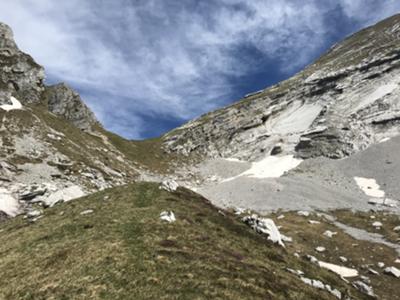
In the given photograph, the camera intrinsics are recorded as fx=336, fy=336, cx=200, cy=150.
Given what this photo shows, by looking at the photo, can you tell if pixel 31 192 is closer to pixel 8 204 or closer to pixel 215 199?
pixel 8 204

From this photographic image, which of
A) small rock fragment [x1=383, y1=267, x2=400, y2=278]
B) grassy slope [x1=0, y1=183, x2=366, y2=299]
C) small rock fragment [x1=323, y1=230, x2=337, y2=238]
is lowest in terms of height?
grassy slope [x1=0, y1=183, x2=366, y2=299]

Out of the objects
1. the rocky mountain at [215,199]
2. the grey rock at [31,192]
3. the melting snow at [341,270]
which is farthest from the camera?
the grey rock at [31,192]

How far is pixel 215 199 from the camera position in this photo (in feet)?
225

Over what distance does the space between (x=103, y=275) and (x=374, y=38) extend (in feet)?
702

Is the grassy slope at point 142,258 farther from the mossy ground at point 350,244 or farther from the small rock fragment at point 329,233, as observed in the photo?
the small rock fragment at point 329,233

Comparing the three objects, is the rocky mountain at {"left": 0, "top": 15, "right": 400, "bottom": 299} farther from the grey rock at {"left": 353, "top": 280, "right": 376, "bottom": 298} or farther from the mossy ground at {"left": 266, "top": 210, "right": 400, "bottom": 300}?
the mossy ground at {"left": 266, "top": 210, "right": 400, "bottom": 300}

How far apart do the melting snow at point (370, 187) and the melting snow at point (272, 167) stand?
20.7 meters

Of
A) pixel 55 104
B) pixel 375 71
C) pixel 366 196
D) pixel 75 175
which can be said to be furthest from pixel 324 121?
pixel 55 104

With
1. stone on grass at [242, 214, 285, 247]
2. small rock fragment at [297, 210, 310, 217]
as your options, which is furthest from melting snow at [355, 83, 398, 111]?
stone on grass at [242, 214, 285, 247]

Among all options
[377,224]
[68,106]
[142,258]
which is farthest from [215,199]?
[68,106]

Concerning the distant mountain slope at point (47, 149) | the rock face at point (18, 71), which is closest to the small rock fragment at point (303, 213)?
the distant mountain slope at point (47, 149)

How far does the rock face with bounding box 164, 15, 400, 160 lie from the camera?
98.7 m

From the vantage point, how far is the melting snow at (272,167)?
308 ft

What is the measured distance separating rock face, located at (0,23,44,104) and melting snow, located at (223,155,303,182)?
70075mm
